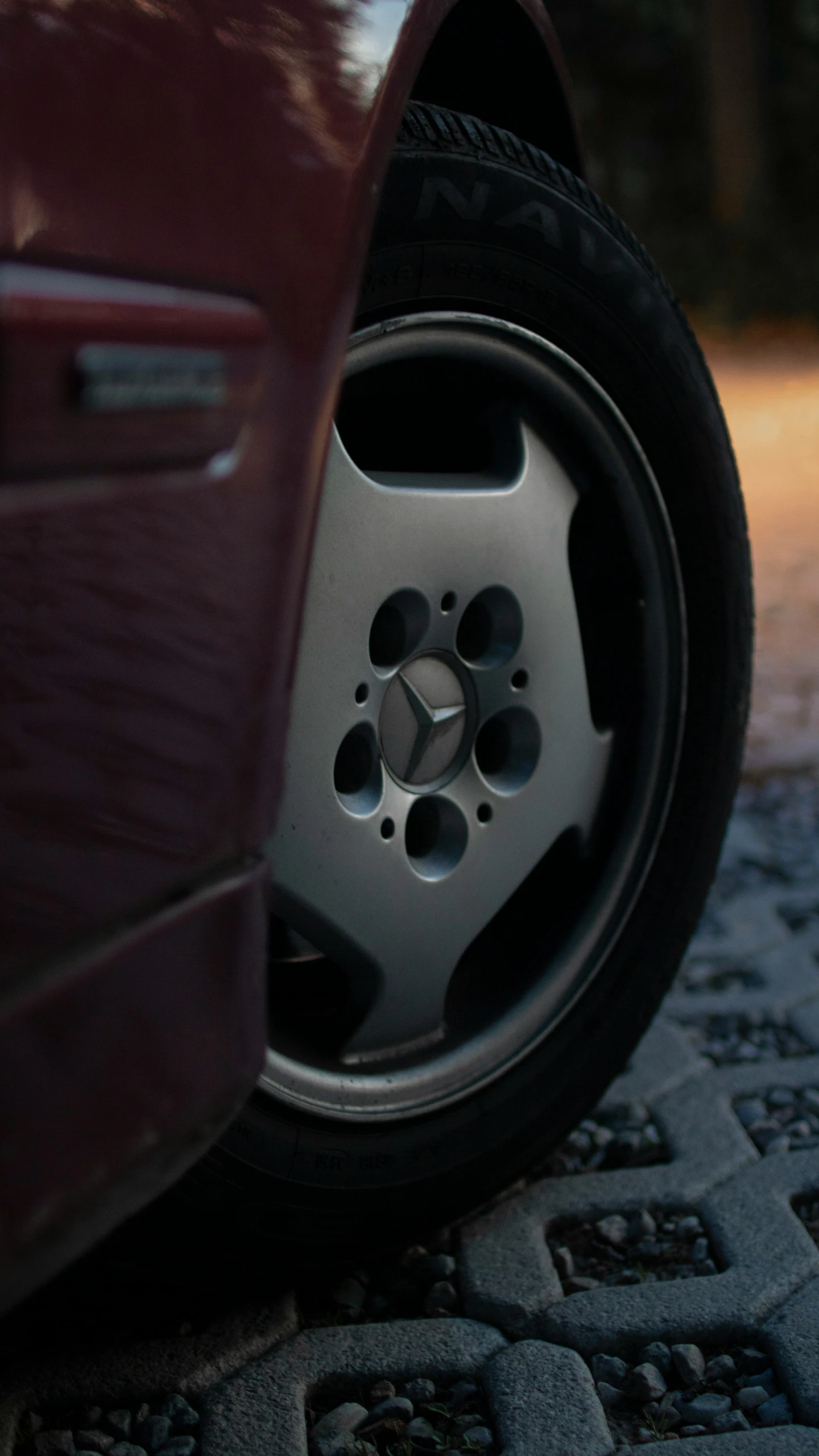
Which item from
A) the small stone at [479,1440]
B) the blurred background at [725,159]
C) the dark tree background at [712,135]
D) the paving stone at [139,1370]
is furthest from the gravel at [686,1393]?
the dark tree background at [712,135]

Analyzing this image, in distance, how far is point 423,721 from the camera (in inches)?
52.8

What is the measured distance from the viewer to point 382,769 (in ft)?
4.33

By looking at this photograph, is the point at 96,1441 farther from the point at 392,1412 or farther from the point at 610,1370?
the point at 610,1370

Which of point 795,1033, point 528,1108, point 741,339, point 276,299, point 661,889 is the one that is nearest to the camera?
point 276,299

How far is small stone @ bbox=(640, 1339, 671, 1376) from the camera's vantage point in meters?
1.29

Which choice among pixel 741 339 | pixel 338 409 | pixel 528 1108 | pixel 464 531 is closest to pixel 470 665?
pixel 464 531

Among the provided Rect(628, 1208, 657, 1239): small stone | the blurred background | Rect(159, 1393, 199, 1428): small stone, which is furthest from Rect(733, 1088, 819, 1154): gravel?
the blurred background

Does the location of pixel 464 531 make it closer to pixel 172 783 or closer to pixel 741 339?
pixel 172 783

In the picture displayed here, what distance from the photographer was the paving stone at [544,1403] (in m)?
1.18

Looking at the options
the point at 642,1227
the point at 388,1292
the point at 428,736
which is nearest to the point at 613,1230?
the point at 642,1227

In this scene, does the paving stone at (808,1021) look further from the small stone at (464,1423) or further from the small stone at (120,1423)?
the small stone at (120,1423)

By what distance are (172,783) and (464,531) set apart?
55 centimetres

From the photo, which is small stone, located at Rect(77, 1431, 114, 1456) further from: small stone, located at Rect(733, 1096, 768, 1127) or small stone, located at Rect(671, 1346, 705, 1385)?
small stone, located at Rect(733, 1096, 768, 1127)

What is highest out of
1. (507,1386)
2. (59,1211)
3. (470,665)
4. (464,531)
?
(464,531)
